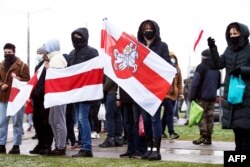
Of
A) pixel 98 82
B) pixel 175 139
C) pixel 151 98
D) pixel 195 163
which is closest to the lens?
pixel 195 163

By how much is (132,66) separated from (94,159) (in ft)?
4.96

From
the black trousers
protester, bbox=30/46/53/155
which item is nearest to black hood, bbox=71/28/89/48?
protester, bbox=30/46/53/155

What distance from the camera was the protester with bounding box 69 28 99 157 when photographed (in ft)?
30.0

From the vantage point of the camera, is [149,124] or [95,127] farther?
[95,127]

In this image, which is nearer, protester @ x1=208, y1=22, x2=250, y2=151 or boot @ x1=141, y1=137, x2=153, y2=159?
protester @ x1=208, y1=22, x2=250, y2=151

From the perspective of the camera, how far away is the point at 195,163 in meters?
7.89

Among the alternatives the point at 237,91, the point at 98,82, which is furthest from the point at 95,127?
the point at 237,91

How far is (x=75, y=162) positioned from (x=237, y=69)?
2.76m

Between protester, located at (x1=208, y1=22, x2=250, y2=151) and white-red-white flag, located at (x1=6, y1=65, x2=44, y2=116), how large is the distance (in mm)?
3452

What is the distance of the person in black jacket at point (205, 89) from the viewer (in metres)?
11.5

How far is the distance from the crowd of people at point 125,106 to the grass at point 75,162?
1.32ft

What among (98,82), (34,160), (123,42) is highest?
(123,42)

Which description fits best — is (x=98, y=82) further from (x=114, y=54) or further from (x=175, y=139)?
(x=175, y=139)

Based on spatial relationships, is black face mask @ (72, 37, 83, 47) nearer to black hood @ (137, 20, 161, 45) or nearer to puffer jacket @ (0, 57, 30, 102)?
black hood @ (137, 20, 161, 45)
